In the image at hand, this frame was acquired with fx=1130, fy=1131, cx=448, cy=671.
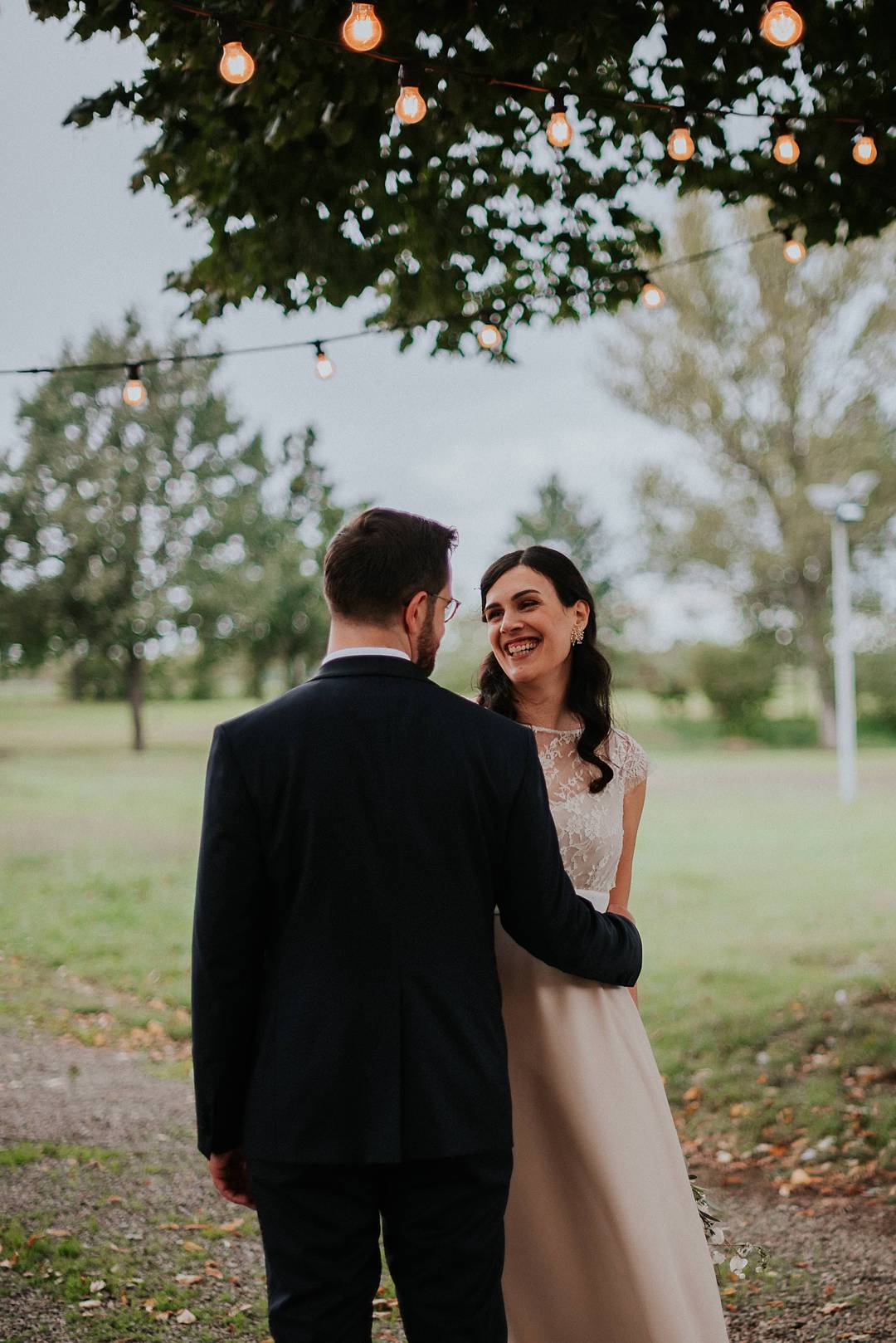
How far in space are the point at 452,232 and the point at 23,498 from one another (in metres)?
16.1

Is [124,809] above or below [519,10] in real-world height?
below

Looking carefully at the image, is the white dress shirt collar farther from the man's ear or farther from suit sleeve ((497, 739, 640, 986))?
suit sleeve ((497, 739, 640, 986))

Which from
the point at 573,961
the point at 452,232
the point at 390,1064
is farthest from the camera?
the point at 452,232

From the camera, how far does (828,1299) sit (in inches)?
151

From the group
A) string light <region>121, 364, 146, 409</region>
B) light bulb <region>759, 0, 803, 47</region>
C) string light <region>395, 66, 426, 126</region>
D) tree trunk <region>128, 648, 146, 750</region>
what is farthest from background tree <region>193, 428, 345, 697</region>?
light bulb <region>759, 0, 803, 47</region>

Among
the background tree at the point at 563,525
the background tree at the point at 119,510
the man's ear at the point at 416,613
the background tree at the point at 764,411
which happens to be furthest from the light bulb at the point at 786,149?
the background tree at the point at 563,525

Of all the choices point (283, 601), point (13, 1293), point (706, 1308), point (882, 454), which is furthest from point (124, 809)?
point (882, 454)

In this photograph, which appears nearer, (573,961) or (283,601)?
(573,961)

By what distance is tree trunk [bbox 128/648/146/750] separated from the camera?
21.3 metres

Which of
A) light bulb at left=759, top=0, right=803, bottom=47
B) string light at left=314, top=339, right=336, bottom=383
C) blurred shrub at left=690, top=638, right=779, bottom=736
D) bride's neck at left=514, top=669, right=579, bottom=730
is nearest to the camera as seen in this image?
bride's neck at left=514, top=669, right=579, bottom=730

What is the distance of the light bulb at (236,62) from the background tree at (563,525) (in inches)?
1251

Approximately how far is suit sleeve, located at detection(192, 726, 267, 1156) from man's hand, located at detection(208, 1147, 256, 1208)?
53 mm

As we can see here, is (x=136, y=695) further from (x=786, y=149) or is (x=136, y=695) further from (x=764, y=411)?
(x=786, y=149)

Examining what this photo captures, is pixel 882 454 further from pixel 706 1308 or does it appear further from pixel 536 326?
pixel 706 1308
